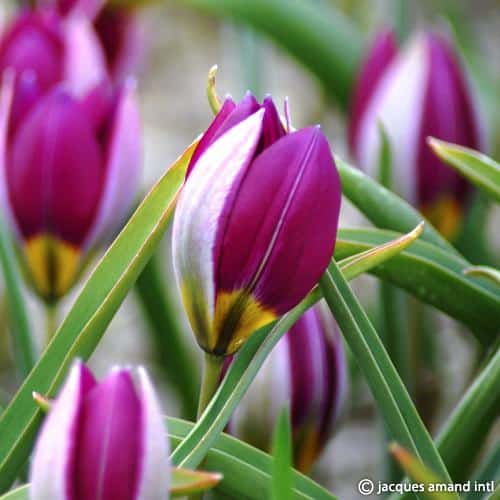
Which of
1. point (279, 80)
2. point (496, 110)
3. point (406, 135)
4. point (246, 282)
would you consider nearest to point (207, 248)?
point (246, 282)

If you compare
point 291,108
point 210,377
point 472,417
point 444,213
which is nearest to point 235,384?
point 210,377

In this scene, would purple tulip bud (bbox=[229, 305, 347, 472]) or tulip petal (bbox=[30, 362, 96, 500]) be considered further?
purple tulip bud (bbox=[229, 305, 347, 472])

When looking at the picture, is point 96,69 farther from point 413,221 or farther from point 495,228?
point 495,228

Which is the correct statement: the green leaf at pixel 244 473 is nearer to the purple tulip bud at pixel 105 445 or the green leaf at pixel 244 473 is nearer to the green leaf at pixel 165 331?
the purple tulip bud at pixel 105 445

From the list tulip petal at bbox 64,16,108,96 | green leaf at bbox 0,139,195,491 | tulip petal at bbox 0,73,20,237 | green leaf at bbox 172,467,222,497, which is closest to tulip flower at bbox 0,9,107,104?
tulip petal at bbox 64,16,108,96

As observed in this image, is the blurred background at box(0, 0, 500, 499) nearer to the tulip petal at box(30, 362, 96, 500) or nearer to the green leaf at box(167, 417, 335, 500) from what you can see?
the green leaf at box(167, 417, 335, 500)

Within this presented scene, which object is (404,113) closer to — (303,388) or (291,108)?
(303,388)

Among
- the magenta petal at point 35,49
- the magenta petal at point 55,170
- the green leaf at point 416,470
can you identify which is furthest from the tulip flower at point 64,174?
the green leaf at point 416,470
